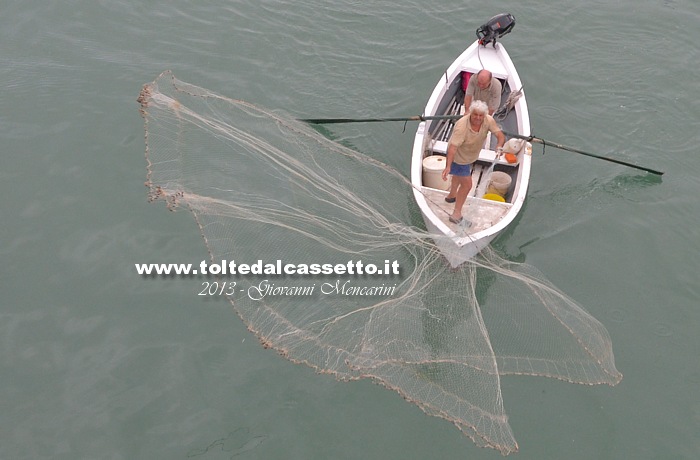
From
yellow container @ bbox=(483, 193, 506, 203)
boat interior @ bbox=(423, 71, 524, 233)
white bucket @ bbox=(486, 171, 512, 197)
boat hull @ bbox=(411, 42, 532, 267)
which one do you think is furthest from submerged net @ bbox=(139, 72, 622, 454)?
white bucket @ bbox=(486, 171, 512, 197)

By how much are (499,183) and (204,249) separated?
13.7 ft

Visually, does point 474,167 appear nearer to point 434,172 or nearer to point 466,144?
point 434,172

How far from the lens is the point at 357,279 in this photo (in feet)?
23.1

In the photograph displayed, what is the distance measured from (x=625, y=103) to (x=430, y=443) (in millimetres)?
7648

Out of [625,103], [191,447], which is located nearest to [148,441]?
[191,447]

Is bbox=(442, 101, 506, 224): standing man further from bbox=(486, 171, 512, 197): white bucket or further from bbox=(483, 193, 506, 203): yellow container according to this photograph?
bbox=(486, 171, 512, 197): white bucket

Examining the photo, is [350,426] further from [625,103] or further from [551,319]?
[625,103]

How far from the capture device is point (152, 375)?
6.70 meters

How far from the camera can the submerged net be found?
5.89 metres

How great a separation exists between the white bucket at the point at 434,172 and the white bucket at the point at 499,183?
65 cm

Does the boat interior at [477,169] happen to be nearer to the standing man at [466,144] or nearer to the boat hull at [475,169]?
the boat hull at [475,169]

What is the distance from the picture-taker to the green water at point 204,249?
6.36 metres

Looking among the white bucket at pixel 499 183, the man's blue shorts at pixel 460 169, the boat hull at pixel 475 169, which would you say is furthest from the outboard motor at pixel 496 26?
the man's blue shorts at pixel 460 169

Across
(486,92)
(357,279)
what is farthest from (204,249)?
(486,92)
